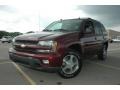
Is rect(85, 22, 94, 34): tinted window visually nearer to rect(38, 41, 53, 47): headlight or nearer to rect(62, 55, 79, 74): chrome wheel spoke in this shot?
rect(62, 55, 79, 74): chrome wheel spoke

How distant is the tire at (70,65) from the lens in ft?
18.7

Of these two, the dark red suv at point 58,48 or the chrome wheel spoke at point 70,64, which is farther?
the chrome wheel spoke at point 70,64

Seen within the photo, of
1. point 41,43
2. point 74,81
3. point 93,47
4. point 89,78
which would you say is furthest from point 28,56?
point 93,47

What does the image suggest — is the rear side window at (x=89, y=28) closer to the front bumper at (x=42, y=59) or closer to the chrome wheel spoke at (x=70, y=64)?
the chrome wheel spoke at (x=70, y=64)

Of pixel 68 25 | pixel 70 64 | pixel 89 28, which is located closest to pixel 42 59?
pixel 70 64

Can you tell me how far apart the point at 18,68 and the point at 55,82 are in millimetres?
2023

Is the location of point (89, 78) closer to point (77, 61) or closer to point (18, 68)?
point (77, 61)

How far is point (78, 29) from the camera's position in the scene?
6.44 meters

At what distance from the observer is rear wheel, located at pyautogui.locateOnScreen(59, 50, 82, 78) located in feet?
18.7

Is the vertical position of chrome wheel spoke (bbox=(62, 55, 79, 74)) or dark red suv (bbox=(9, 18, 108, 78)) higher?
dark red suv (bbox=(9, 18, 108, 78))

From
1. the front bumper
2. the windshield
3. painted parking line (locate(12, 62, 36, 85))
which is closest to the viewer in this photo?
the front bumper

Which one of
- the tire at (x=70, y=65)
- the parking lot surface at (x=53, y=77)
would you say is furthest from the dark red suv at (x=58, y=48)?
the parking lot surface at (x=53, y=77)

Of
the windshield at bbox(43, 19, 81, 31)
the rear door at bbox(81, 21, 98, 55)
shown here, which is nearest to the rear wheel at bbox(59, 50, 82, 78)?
the rear door at bbox(81, 21, 98, 55)

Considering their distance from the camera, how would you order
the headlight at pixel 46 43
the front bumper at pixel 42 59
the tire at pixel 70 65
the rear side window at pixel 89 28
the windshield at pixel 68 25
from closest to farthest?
the front bumper at pixel 42 59
the headlight at pixel 46 43
the tire at pixel 70 65
the windshield at pixel 68 25
the rear side window at pixel 89 28
